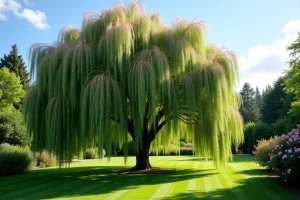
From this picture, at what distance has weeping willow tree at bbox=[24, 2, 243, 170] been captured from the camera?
36.1 feet

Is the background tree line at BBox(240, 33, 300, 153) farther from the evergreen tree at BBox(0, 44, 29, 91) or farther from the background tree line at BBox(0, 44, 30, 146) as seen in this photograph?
the evergreen tree at BBox(0, 44, 29, 91)

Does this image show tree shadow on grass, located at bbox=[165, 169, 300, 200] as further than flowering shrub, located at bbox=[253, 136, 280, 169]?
No

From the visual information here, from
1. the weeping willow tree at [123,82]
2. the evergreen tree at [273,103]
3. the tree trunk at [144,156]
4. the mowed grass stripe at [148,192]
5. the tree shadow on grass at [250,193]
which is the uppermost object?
the evergreen tree at [273,103]

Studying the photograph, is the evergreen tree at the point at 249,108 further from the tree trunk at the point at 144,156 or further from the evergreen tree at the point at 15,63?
A: the tree trunk at the point at 144,156

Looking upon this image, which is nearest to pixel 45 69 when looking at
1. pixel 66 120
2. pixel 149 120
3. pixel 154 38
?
pixel 66 120

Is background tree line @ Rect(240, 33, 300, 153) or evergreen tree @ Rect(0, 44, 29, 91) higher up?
evergreen tree @ Rect(0, 44, 29, 91)

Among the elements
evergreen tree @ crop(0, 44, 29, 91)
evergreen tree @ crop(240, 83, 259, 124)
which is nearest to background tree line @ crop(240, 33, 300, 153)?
evergreen tree @ crop(240, 83, 259, 124)

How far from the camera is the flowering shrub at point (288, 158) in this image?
29.5ft

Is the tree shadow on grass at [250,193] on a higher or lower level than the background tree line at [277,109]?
lower

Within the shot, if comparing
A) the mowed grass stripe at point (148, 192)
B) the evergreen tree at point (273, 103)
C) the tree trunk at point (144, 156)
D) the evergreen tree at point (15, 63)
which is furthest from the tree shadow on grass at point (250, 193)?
the evergreen tree at point (273, 103)

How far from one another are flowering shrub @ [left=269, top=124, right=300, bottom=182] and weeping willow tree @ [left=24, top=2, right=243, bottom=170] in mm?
2576

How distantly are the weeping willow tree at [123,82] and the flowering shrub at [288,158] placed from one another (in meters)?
2.58

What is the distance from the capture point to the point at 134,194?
834 centimetres

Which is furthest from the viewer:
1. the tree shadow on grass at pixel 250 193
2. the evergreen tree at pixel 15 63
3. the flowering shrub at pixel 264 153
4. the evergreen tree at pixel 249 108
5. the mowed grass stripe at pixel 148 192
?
the evergreen tree at pixel 249 108
